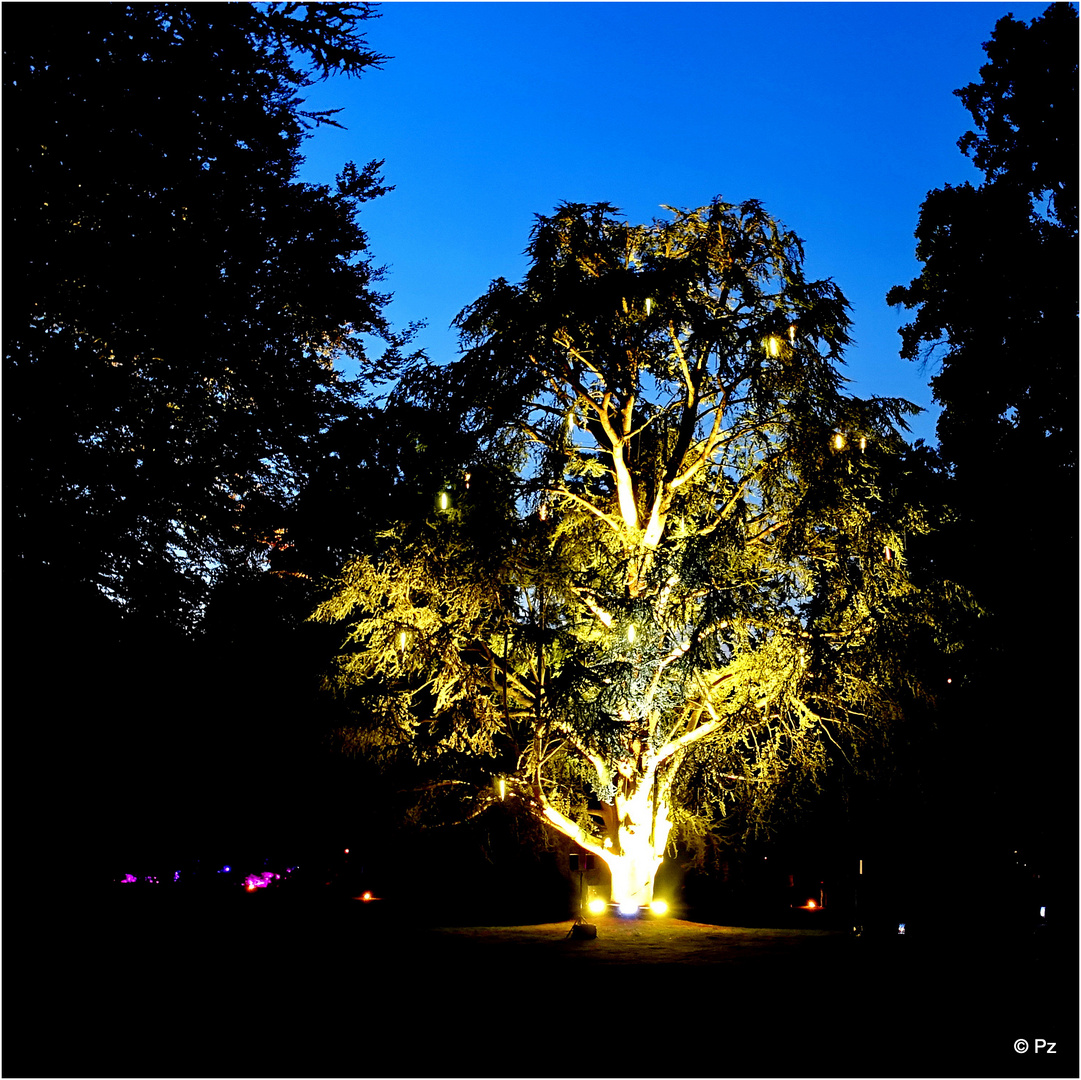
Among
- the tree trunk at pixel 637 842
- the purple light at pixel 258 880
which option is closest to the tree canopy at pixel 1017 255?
the tree trunk at pixel 637 842

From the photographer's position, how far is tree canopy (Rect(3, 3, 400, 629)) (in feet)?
35.3

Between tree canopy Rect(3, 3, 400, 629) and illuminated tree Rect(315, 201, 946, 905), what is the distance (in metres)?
2.51

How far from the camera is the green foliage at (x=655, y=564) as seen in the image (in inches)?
532

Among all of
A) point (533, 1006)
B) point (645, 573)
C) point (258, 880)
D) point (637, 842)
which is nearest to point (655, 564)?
point (645, 573)

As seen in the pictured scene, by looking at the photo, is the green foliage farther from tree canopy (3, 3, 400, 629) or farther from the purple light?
the purple light

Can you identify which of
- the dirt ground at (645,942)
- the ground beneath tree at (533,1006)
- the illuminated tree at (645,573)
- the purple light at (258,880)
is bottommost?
the purple light at (258,880)

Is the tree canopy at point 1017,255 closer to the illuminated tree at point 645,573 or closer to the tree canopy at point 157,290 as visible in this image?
the illuminated tree at point 645,573

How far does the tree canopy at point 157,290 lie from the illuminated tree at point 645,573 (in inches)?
98.7

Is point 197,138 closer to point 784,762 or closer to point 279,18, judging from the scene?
point 279,18

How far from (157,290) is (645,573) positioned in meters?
7.72

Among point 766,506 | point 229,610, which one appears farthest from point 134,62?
point 766,506

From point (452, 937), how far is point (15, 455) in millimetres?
7631

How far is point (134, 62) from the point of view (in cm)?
1176

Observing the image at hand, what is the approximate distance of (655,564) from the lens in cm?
1369
